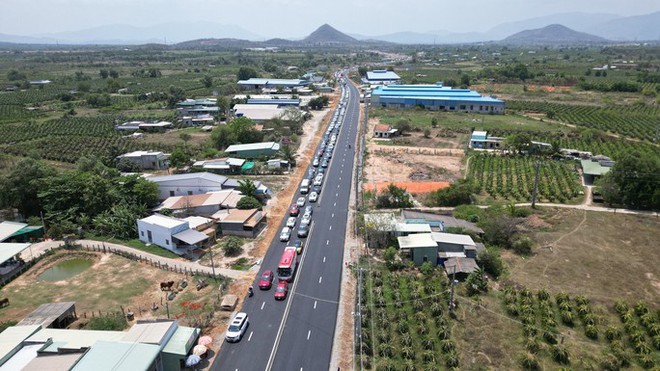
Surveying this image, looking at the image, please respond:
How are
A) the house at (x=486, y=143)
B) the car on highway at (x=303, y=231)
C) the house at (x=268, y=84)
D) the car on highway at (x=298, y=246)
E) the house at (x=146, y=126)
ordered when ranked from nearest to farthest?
the car on highway at (x=298, y=246) → the car on highway at (x=303, y=231) → the house at (x=486, y=143) → the house at (x=146, y=126) → the house at (x=268, y=84)

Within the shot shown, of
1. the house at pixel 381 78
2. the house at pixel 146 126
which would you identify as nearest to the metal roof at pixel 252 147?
the house at pixel 146 126

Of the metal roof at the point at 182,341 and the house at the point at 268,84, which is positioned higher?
the house at the point at 268,84

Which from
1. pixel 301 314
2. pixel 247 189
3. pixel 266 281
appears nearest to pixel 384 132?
pixel 247 189

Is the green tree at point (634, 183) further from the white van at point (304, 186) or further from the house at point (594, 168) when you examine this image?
the white van at point (304, 186)

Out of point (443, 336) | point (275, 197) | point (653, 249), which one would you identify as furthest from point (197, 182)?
point (653, 249)

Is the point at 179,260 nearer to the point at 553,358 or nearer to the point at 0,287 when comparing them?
the point at 0,287

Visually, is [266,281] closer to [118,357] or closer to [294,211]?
[118,357]
